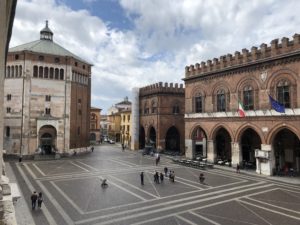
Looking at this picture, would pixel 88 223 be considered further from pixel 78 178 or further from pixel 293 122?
pixel 293 122

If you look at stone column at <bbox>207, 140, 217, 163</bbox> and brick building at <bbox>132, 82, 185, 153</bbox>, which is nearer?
stone column at <bbox>207, 140, 217, 163</bbox>

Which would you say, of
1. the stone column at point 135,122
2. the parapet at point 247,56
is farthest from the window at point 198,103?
the stone column at point 135,122

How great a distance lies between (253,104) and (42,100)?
3170 cm

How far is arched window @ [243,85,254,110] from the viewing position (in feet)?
95.8

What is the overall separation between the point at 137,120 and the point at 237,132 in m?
26.1

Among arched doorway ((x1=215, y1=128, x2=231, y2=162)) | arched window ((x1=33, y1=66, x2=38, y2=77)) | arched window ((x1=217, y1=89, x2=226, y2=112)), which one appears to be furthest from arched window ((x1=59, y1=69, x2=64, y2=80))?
arched doorway ((x1=215, y1=128, x2=231, y2=162))

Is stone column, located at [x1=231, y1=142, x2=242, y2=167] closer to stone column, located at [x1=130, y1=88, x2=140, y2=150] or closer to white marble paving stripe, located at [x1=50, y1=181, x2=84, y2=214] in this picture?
white marble paving stripe, located at [x1=50, y1=181, x2=84, y2=214]

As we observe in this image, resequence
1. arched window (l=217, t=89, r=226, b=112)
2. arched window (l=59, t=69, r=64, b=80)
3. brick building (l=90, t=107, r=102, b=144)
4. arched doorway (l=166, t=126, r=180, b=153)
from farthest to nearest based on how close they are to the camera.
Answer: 1. brick building (l=90, t=107, r=102, b=144)
2. arched doorway (l=166, t=126, r=180, b=153)
3. arched window (l=59, t=69, r=64, b=80)
4. arched window (l=217, t=89, r=226, b=112)

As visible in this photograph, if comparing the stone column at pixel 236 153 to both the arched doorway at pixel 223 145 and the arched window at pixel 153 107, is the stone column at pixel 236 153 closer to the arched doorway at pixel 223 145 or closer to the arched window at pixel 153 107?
the arched doorway at pixel 223 145

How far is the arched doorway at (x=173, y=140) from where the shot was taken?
49781 mm

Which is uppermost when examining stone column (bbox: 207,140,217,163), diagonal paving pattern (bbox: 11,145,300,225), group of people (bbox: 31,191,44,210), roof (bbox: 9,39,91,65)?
roof (bbox: 9,39,91,65)

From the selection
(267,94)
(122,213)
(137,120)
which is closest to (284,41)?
(267,94)

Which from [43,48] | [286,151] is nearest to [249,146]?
[286,151]

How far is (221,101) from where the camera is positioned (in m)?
33.2
